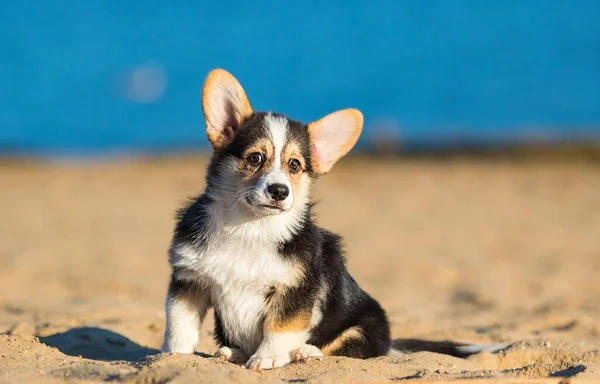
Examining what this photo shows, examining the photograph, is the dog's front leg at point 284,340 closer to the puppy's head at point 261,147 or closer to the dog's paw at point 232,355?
the dog's paw at point 232,355

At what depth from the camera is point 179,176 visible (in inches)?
770

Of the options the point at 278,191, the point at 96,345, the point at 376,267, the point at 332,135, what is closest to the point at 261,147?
the point at 278,191

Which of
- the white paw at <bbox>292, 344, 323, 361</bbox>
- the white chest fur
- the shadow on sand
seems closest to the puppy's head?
the white chest fur

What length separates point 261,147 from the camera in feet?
15.9

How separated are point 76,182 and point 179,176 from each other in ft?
7.43

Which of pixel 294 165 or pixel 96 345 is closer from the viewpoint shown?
pixel 294 165

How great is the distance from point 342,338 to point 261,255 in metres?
0.77

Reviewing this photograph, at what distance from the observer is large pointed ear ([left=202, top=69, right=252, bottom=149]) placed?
4961 millimetres

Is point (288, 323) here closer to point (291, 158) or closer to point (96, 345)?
point (291, 158)

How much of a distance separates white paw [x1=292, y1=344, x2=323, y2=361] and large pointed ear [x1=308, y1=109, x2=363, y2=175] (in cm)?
108

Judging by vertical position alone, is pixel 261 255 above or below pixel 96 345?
above

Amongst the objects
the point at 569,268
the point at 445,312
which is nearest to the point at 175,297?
the point at 445,312

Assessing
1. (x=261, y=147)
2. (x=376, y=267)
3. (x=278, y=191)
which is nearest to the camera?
(x=278, y=191)

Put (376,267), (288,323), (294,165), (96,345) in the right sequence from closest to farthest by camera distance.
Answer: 1. (288,323)
2. (294,165)
3. (96,345)
4. (376,267)
